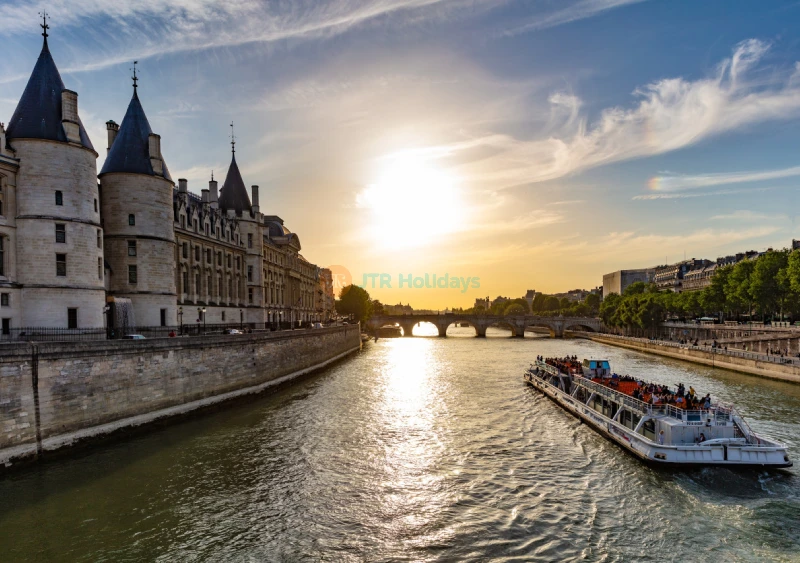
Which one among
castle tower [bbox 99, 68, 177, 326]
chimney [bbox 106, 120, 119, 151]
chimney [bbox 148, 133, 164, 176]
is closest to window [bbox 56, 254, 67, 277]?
castle tower [bbox 99, 68, 177, 326]

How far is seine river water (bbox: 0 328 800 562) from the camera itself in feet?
48.7

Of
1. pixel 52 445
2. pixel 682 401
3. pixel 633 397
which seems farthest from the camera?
pixel 633 397

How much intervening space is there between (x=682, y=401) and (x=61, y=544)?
25613mm

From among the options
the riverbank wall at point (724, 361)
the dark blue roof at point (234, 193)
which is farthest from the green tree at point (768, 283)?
the dark blue roof at point (234, 193)

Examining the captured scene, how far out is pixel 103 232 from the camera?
35.8 m

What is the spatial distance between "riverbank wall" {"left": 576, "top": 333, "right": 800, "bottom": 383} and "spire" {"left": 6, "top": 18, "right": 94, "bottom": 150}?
56.8m

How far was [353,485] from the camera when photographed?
19.9 meters

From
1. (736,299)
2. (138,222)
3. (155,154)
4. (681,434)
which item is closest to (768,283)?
(736,299)

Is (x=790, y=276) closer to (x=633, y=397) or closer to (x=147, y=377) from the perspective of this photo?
(x=633, y=397)

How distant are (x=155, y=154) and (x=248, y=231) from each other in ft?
76.4

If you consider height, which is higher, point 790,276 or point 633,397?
point 790,276

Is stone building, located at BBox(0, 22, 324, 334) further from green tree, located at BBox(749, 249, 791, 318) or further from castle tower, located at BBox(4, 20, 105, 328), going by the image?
green tree, located at BBox(749, 249, 791, 318)

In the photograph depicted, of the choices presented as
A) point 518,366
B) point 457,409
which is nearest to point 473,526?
point 457,409

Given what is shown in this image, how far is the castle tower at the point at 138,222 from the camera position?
3681cm
